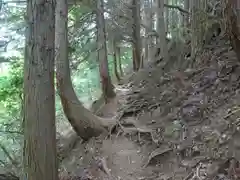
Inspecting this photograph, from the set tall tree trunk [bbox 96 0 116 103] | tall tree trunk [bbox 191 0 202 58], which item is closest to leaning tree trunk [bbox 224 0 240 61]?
tall tree trunk [bbox 191 0 202 58]

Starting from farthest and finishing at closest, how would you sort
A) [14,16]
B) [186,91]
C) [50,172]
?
[14,16], [186,91], [50,172]

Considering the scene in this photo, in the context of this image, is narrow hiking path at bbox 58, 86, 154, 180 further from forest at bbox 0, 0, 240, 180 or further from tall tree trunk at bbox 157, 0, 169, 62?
tall tree trunk at bbox 157, 0, 169, 62

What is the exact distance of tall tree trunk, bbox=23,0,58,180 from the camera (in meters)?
4.80

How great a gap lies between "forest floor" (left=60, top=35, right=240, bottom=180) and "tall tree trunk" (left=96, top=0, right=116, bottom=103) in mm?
2109

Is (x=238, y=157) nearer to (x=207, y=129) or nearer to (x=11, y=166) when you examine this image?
(x=207, y=129)

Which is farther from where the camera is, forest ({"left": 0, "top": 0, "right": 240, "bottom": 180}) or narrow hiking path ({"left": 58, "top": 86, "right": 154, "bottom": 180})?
narrow hiking path ({"left": 58, "top": 86, "right": 154, "bottom": 180})

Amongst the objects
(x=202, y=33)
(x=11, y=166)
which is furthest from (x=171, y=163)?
(x=202, y=33)

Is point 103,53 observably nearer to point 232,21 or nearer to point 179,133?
point 179,133

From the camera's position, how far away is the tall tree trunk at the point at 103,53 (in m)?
11.9

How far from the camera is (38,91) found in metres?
4.85

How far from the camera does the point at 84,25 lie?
13766mm

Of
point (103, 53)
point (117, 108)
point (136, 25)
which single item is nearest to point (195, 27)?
point (103, 53)

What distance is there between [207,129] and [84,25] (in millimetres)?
8388

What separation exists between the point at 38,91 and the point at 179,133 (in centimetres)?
378
